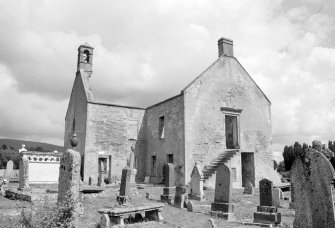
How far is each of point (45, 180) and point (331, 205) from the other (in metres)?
21.4

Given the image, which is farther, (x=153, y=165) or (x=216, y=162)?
(x=153, y=165)

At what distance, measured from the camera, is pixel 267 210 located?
10375mm

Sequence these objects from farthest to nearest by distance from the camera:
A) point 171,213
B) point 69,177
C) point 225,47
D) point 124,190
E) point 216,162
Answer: point 225,47
point 216,162
point 124,190
point 171,213
point 69,177

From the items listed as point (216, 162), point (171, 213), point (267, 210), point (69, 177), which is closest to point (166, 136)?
point (216, 162)

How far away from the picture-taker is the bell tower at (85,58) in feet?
91.8

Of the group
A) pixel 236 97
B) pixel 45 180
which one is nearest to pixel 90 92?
pixel 45 180

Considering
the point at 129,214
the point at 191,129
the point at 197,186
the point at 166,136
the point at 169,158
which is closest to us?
the point at 129,214

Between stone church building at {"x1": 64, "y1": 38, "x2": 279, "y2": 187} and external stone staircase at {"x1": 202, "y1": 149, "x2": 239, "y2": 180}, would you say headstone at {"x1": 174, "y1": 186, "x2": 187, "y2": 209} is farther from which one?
external stone staircase at {"x1": 202, "y1": 149, "x2": 239, "y2": 180}

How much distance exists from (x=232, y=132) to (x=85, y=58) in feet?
50.7

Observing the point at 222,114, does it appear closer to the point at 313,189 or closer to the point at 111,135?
the point at 111,135

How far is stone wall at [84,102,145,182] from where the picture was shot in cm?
2344

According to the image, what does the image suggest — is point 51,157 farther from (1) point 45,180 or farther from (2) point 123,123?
(2) point 123,123

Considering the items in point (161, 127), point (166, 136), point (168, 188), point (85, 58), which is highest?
point (85, 58)

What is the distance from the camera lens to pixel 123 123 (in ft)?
83.0
